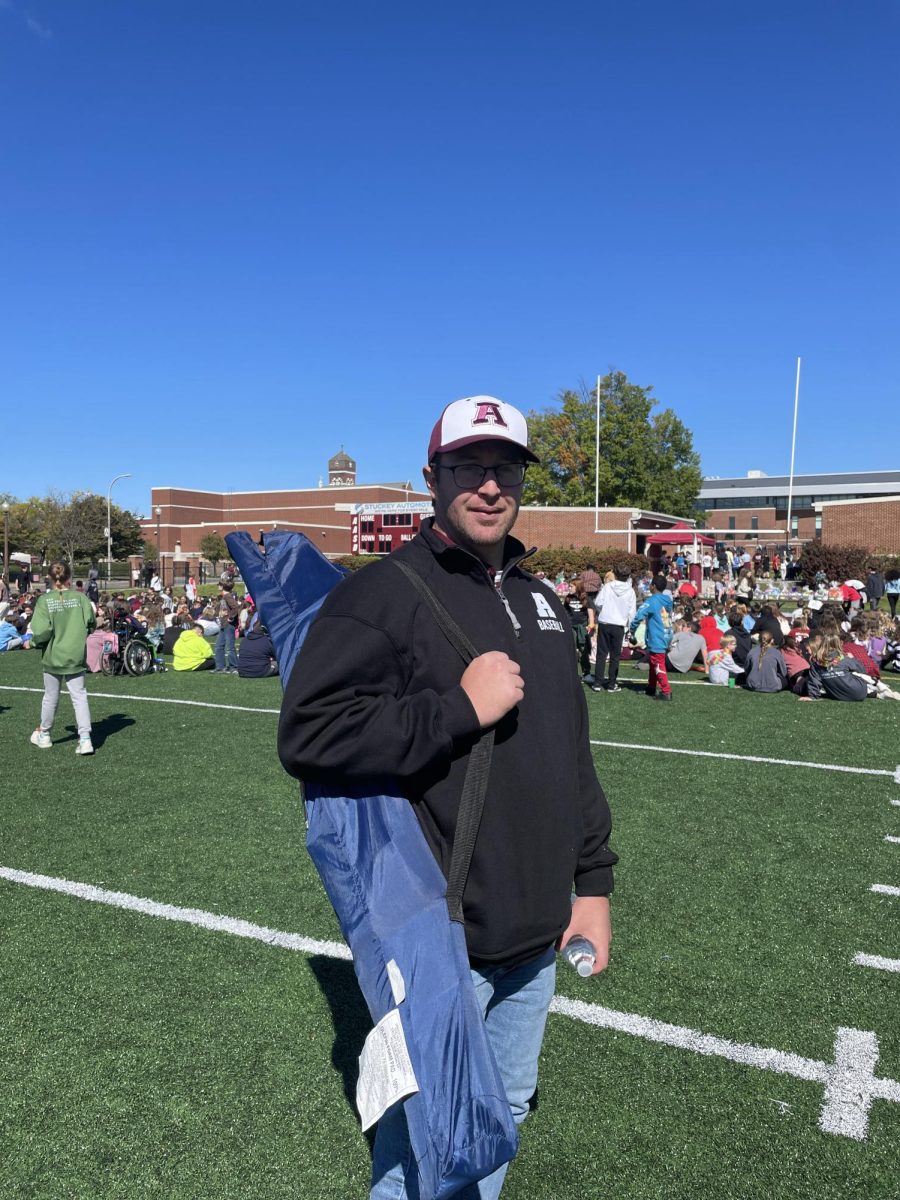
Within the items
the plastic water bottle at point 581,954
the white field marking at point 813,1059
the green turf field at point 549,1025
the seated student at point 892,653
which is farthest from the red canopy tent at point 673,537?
the plastic water bottle at point 581,954

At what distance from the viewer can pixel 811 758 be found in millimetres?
8172

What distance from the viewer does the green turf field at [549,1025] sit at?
2773mm

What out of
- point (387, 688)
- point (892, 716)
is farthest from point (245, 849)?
point (892, 716)

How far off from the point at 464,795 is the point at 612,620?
10.7 m

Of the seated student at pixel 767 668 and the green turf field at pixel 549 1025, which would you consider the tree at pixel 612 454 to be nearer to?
the seated student at pixel 767 668

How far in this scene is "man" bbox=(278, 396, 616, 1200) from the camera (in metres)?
1.62

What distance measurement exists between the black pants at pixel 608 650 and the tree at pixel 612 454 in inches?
1771

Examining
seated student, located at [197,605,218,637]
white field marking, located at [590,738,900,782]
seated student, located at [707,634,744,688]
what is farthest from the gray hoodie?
seated student, located at [197,605,218,637]

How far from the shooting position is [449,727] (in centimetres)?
162

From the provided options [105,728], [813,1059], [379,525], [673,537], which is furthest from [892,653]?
[379,525]

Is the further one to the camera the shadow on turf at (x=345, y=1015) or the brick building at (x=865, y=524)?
the brick building at (x=865, y=524)

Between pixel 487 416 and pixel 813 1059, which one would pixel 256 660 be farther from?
pixel 487 416

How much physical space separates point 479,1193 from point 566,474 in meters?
59.6

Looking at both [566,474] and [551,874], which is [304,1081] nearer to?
[551,874]
